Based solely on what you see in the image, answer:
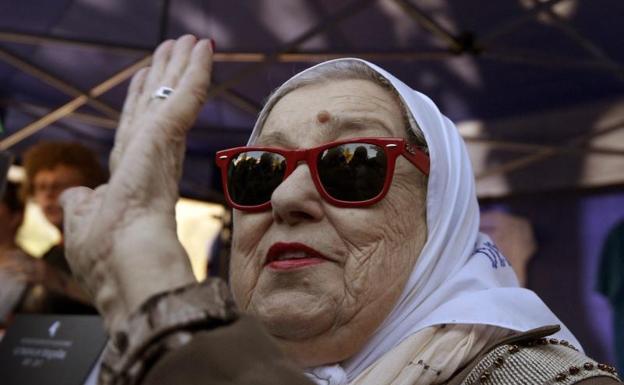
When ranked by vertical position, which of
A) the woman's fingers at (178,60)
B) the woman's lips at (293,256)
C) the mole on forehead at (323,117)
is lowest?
the woman's lips at (293,256)

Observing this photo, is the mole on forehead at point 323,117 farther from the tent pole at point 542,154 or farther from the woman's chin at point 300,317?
the tent pole at point 542,154

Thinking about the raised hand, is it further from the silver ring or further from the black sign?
the black sign

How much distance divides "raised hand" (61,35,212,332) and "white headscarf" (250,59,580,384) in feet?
1.86

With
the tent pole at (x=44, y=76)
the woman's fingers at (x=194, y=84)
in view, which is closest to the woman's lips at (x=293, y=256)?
the woman's fingers at (x=194, y=84)

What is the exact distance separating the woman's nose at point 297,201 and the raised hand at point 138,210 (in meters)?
0.43

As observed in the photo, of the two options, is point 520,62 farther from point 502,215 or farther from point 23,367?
point 23,367

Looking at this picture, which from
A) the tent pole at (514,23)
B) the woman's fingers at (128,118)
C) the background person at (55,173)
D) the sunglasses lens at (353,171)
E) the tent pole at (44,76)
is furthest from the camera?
the tent pole at (44,76)

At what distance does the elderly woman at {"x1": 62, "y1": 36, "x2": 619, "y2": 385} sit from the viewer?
0.80 meters

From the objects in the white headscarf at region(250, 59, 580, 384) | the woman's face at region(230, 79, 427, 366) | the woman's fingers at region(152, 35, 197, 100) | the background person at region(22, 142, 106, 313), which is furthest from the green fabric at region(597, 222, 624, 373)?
the woman's fingers at region(152, 35, 197, 100)

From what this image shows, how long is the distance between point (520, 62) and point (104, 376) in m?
5.44

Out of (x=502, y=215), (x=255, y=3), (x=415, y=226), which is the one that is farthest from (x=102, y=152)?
(x=415, y=226)

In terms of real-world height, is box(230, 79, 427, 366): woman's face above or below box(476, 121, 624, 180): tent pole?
below

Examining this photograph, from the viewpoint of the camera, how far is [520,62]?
5.77 m

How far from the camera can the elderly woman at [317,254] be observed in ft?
2.63
